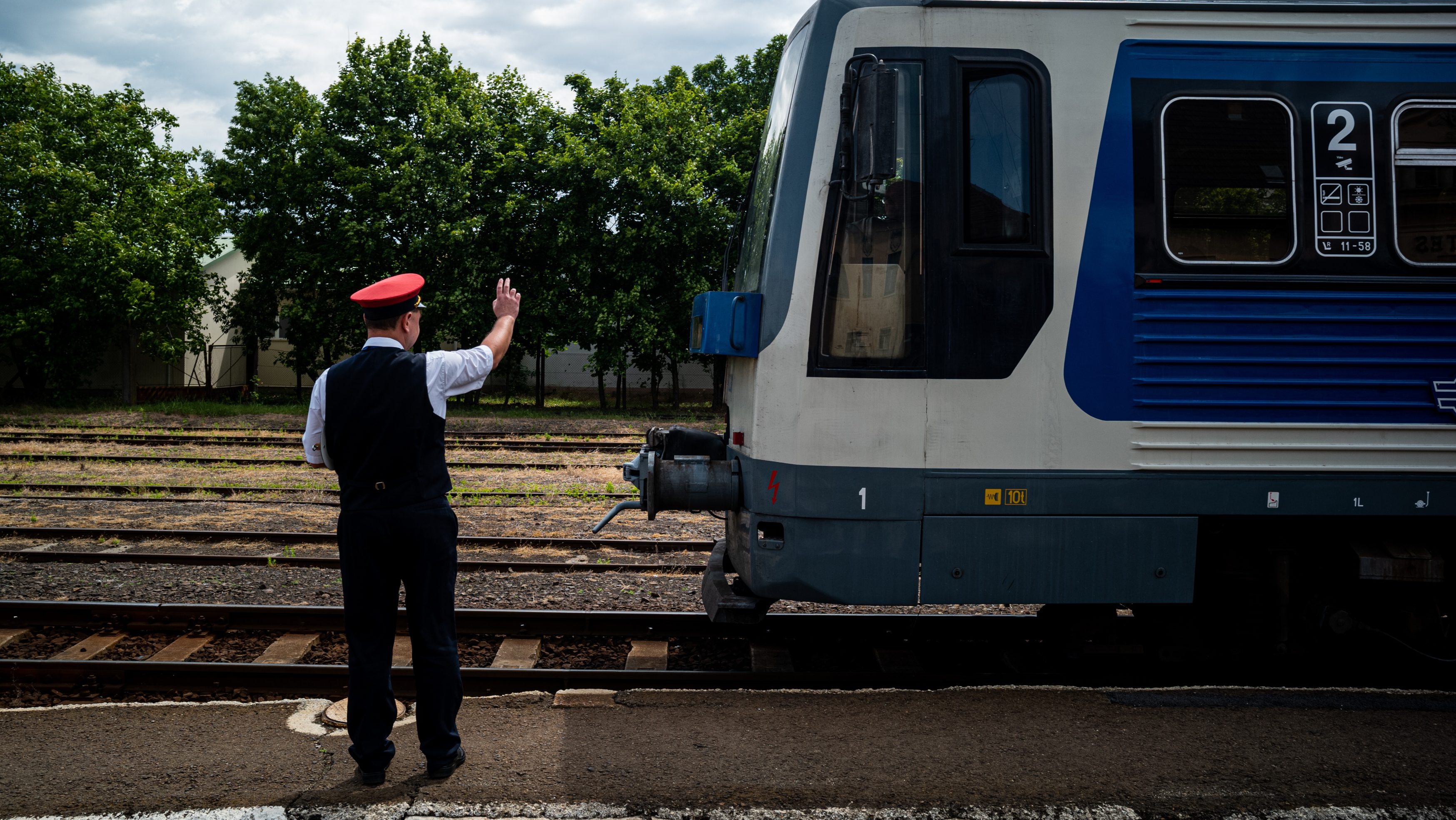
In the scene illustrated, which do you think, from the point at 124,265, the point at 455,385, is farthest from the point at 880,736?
the point at 124,265

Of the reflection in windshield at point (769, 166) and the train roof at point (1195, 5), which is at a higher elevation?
the train roof at point (1195, 5)

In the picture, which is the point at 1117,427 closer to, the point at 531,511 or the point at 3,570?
the point at 531,511

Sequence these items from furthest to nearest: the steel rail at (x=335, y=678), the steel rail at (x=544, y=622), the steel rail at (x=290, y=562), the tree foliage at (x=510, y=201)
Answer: the tree foliage at (x=510, y=201), the steel rail at (x=290, y=562), the steel rail at (x=544, y=622), the steel rail at (x=335, y=678)

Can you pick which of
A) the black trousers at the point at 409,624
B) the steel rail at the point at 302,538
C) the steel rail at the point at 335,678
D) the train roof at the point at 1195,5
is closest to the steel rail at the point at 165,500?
the steel rail at the point at 302,538

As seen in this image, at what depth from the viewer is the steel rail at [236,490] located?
11.5m

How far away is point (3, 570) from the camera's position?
7.41 m

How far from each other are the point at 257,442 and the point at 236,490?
20.6ft

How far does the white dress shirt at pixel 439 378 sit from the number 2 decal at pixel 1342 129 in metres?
3.95

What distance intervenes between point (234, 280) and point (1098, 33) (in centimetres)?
4097

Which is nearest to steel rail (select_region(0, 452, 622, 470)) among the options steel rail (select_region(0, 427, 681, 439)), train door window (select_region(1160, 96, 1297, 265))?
steel rail (select_region(0, 427, 681, 439))

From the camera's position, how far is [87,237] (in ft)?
84.1

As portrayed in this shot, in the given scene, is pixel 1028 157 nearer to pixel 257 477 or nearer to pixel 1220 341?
pixel 1220 341

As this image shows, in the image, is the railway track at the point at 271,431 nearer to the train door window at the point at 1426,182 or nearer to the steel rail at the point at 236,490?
the steel rail at the point at 236,490

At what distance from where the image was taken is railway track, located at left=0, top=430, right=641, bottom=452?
1672 cm
